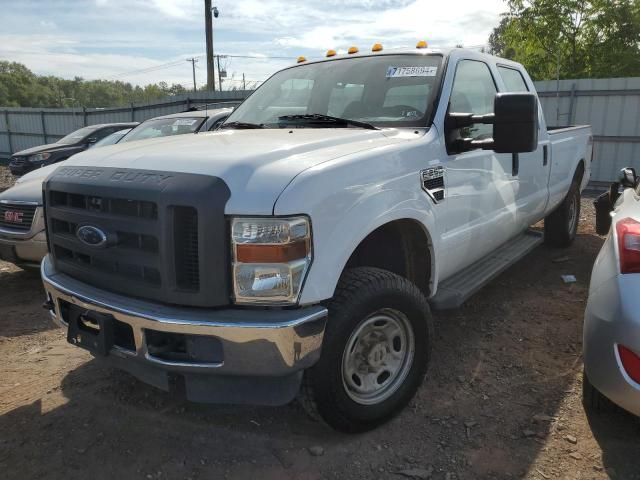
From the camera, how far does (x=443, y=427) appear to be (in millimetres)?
2824

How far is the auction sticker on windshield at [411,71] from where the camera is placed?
3.34 meters

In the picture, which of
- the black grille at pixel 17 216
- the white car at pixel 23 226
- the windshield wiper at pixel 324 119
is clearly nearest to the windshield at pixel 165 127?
the white car at pixel 23 226

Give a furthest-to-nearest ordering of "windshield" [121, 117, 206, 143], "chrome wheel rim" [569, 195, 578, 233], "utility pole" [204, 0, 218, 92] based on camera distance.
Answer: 1. "utility pole" [204, 0, 218, 92]
2. "windshield" [121, 117, 206, 143]
3. "chrome wheel rim" [569, 195, 578, 233]

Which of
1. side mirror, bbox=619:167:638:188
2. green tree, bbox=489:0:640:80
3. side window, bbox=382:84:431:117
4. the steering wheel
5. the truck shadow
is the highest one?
green tree, bbox=489:0:640:80

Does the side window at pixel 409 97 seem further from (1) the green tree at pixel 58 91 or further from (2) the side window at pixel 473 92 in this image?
(1) the green tree at pixel 58 91

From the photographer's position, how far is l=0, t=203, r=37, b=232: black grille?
4.86m

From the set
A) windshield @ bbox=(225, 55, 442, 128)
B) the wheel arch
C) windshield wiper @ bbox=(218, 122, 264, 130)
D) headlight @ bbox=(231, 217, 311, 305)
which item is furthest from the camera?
windshield wiper @ bbox=(218, 122, 264, 130)

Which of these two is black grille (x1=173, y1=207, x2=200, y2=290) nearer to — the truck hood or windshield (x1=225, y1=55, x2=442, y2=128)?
the truck hood

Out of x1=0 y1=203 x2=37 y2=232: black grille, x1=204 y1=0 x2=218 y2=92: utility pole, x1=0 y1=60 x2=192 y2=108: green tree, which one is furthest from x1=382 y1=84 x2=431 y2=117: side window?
x1=0 y1=60 x2=192 y2=108: green tree

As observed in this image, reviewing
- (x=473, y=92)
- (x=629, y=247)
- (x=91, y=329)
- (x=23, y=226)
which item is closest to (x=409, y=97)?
(x=473, y=92)

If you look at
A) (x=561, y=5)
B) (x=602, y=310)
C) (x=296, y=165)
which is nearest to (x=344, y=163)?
(x=296, y=165)

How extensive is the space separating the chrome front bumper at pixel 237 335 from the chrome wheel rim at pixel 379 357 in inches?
15.7

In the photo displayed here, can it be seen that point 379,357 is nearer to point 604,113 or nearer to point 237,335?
point 237,335

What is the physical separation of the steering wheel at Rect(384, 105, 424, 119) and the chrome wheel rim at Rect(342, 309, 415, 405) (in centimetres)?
121
